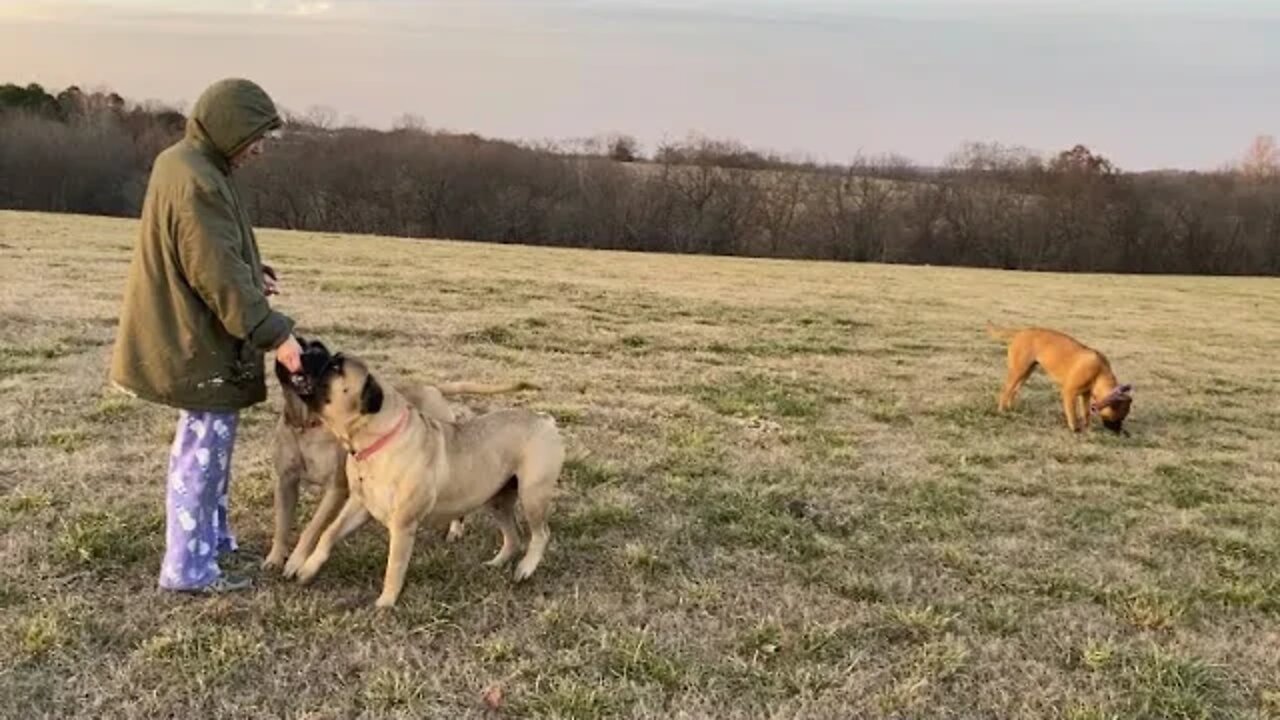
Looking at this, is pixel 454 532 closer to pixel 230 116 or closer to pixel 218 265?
pixel 218 265

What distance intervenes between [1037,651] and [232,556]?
3.41 m

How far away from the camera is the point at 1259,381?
1298 cm

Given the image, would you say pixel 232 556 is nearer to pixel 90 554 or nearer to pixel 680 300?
pixel 90 554

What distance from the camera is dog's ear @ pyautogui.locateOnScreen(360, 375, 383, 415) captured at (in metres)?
4.12

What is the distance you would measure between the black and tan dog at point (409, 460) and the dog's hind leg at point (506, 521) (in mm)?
61

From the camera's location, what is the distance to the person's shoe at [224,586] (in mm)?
4320

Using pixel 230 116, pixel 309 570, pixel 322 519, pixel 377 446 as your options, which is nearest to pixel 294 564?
pixel 309 570

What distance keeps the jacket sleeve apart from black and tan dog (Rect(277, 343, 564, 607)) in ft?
1.04

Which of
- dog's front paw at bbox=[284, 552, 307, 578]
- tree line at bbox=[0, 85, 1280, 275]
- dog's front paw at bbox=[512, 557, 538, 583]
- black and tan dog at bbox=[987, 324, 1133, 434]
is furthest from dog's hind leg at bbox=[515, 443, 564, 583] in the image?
tree line at bbox=[0, 85, 1280, 275]

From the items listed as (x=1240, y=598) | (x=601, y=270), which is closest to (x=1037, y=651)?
(x=1240, y=598)

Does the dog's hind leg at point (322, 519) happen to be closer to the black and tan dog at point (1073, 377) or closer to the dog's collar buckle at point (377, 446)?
the dog's collar buckle at point (377, 446)

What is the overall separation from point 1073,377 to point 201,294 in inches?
294

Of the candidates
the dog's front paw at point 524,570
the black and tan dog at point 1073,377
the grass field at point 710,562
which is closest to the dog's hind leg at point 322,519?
the grass field at point 710,562

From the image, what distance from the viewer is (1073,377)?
9.23 meters
